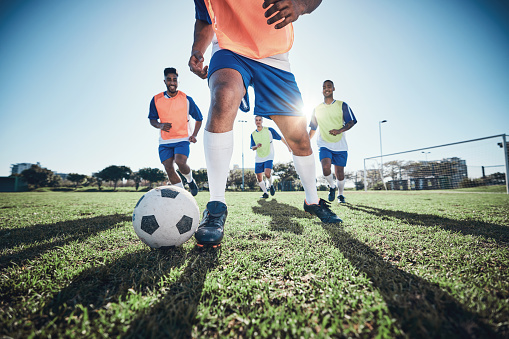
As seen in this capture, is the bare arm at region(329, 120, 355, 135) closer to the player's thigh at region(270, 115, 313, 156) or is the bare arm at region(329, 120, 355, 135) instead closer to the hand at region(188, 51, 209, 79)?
the player's thigh at region(270, 115, 313, 156)

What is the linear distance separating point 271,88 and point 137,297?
6.70 feet

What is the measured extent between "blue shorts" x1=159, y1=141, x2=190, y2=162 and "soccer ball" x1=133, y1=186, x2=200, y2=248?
2.92 meters

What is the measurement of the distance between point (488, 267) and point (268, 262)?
4.20 ft

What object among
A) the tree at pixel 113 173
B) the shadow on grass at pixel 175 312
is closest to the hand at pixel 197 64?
the shadow on grass at pixel 175 312

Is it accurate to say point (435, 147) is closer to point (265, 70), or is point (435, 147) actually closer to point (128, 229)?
point (265, 70)

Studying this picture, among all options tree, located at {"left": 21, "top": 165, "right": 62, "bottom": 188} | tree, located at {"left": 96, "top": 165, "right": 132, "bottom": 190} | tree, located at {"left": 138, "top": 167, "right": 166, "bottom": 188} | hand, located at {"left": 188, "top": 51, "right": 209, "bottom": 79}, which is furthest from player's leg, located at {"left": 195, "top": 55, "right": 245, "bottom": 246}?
tree, located at {"left": 21, "top": 165, "right": 62, "bottom": 188}

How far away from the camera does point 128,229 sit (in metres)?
2.35

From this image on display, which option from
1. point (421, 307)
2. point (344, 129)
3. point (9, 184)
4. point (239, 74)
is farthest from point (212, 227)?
point (9, 184)

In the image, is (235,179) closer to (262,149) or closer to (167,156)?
(262,149)

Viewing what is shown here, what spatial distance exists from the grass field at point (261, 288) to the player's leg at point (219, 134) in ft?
0.86

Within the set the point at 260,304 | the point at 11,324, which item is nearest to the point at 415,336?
the point at 260,304

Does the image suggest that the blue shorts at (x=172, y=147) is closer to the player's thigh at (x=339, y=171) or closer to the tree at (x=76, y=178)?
the player's thigh at (x=339, y=171)

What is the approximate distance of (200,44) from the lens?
7.75ft

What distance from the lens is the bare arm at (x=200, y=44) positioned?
2270 mm
